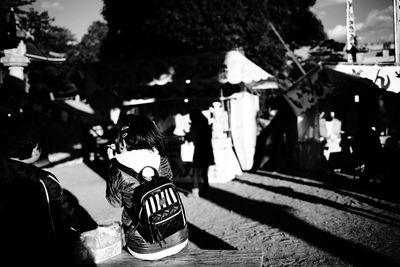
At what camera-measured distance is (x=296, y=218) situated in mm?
5531

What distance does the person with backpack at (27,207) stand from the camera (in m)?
2.07

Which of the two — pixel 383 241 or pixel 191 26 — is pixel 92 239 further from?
pixel 191 26

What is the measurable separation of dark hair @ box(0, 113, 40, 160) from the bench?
40.9 inches

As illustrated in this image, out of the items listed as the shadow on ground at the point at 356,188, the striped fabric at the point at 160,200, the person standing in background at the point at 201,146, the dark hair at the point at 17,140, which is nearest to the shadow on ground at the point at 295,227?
the person standing in background at the point at 201,146

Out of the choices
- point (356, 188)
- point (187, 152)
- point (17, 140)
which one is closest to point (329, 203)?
point (356, 188)

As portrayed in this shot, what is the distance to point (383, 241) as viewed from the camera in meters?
4.35

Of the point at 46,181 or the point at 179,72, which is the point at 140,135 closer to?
the point at 46,181

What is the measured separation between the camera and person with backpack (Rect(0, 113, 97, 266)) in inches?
81.5

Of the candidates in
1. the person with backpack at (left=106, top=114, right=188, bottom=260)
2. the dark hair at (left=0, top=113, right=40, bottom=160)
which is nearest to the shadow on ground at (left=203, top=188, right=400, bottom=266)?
the person with backpack at (left=106, top=114, right=188, bottom=260)

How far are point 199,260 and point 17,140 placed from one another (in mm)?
1561

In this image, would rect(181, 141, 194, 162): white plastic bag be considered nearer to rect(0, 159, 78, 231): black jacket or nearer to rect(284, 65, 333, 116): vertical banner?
rect(284, 65, 333, 116): vertical banner

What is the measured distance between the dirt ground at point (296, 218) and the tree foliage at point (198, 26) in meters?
9.89

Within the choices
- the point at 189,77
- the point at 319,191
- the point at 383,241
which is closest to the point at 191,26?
the point at 189,77

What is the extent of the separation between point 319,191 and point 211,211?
105 inches
